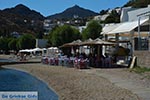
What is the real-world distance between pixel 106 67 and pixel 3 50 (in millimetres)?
104251

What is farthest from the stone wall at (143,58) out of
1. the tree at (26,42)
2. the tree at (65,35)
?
the tree at (26,42)

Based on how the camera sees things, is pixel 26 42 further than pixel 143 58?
Yes

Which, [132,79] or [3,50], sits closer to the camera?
[132,79]

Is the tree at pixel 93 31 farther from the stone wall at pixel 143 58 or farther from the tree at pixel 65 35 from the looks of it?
the stone wall at pixel 143 58

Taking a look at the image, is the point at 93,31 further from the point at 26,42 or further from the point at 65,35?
the point at 26,42

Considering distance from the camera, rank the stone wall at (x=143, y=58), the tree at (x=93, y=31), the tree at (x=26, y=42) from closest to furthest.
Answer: the stone wall at (x=143, y=58)
the tree at (x=93, y=31)
the tree at (x=26, y=42)

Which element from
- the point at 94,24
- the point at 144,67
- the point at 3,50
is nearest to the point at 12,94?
the point at 144,67

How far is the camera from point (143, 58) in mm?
26172

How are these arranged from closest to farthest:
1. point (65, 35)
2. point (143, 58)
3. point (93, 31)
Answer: point (143, 58)
point (93, 31)
point (65, 35)

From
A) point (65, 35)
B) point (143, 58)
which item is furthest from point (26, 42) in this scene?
point (143, 58)

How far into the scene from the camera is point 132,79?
2017cm

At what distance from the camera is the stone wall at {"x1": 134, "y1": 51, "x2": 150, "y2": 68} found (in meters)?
25.5

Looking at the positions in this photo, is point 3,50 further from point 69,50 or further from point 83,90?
point 83,90

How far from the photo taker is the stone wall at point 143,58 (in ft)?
83.6
